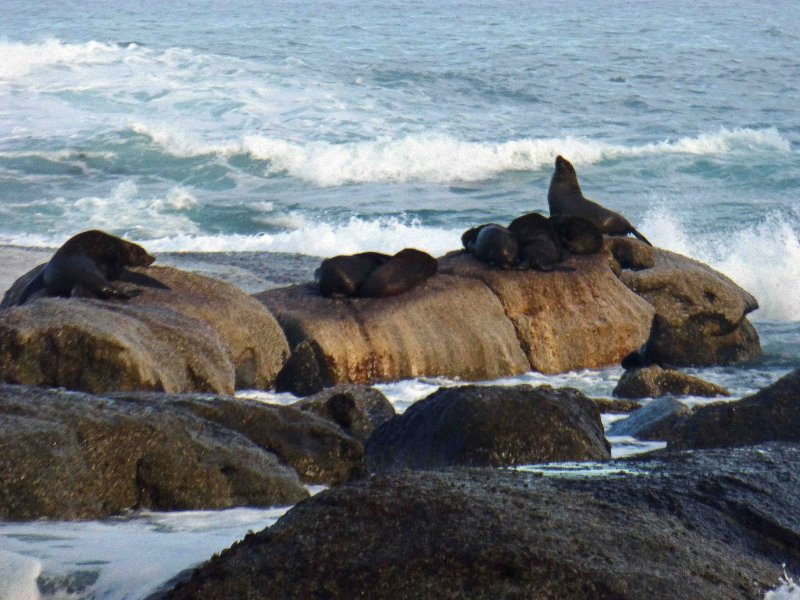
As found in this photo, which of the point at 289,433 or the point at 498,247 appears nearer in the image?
the point at 289,433

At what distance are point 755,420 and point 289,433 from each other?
2.54 m

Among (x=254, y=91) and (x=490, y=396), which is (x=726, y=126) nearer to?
(x=254, y=91)

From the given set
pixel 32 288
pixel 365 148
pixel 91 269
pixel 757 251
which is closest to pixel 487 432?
pixel 91 269

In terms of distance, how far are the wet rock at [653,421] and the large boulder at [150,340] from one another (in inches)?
105

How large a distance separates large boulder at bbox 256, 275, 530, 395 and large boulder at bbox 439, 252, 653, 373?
6.5 inches

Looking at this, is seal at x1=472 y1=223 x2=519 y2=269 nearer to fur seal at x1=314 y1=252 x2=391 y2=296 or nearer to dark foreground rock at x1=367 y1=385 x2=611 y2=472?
fur seal at x1=314 y1=252 x2=391 y2=296

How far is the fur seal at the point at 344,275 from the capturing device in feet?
36.2

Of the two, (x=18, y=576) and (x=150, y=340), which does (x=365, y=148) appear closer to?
(x=150, y=340)

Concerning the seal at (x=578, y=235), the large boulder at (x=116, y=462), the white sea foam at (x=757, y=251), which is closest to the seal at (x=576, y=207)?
the seal at (x=578, y=235)

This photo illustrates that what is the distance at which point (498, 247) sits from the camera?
11.7 m

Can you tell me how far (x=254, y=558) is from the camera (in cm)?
315

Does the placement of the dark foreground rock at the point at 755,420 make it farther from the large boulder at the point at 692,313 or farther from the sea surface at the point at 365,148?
the large boulder at the point at 692,313

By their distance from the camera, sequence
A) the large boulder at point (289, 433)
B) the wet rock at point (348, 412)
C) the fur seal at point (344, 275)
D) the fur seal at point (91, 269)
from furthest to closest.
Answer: the fur seal at point (344, 275), the fur seal at point (91, 269), the wet rock at point (348, 412), the large boulder at point (289, 433)

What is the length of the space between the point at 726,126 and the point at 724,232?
10.9 meters
